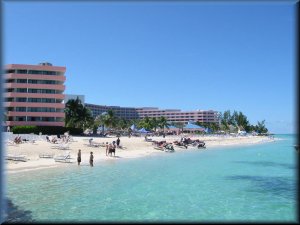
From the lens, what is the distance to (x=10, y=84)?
85.1 m

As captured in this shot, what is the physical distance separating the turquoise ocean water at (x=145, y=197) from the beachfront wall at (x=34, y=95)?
189ft

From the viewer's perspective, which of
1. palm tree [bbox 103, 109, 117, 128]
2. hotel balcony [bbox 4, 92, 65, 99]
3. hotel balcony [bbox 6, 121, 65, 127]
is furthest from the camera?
palm tree [bbox 103, 109, 117, 128]

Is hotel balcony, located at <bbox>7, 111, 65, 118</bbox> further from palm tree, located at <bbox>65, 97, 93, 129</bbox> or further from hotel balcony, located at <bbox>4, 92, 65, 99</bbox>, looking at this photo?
palm tree, located at <bbox>65, 97, 93, 129</bbox>

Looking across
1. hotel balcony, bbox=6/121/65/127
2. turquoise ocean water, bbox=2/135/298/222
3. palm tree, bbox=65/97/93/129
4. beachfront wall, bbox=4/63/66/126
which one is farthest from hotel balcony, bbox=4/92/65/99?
turquoise ocean water, bbox=2/135/298/222

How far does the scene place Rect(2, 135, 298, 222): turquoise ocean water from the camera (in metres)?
15.9

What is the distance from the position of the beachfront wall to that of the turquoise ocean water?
189 ft

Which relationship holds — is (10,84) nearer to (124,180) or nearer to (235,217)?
(124,180)

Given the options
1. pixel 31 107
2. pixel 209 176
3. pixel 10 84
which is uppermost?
pixel 10 84

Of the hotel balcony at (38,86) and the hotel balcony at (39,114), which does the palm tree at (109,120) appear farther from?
the hotel balcony at (38,86)

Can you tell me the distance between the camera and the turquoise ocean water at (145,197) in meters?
15.9

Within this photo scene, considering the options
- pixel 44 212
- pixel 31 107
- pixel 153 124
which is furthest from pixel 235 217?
pixel 153 124

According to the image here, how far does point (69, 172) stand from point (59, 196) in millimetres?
10135

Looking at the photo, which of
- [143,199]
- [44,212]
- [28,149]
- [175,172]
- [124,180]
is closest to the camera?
[44,212]

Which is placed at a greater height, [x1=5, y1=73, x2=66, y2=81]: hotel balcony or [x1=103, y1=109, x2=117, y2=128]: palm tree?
[x1=5, y1=73, x2=66, y2=81]: hotel balcony
